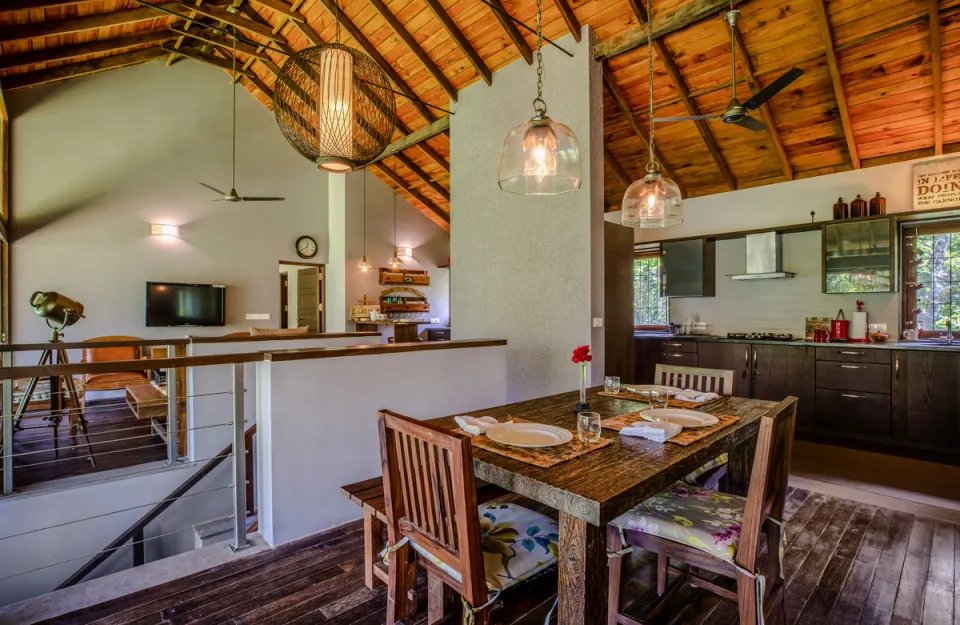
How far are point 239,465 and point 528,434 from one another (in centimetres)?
166

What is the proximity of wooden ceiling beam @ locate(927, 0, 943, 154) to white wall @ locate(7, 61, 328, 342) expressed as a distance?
26.1ft

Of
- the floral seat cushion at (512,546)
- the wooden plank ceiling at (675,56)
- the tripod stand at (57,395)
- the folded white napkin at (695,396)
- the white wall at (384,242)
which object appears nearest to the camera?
the floral seat cushion at (512,546)

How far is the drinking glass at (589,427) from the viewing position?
5.29 ft

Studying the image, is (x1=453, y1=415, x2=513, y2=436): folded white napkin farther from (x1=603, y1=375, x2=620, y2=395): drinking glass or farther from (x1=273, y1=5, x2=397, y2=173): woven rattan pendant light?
(x1=273, y1=5, x2=397, y2=173): woven rattan pendant light

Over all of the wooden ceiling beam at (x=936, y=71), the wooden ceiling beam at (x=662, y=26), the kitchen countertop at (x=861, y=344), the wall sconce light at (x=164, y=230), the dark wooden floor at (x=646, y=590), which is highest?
the wooden ceiling beam at (x=662, y=26)

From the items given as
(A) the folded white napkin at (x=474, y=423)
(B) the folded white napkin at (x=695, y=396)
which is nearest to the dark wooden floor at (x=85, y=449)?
(A) the folded white napkin at (x=474, y=423)

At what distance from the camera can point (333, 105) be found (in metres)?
2.20

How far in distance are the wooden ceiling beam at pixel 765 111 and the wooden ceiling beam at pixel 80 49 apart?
6.80 meters

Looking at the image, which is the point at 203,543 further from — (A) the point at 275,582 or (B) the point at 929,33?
(B) the point at 929,33

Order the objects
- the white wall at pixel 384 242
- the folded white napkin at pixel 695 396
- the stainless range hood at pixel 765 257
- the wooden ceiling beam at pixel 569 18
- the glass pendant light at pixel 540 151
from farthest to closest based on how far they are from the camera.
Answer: the white wall at pixel 384 242 → the stainless range hood at pixel 765 257 → the wooden ceiling beam at pixel 569 18 → the folded white napkin at pixel 695 396 → the glass pendant light at pixel 540 151

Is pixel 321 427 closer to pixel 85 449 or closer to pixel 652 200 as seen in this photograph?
pixel 652 200

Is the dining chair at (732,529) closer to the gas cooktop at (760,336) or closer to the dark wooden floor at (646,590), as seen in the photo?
the dark wooden floor at (646,590)

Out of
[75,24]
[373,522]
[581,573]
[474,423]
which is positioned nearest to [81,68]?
[75,24]

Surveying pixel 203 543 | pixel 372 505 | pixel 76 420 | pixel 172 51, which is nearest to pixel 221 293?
pixel 76 420
